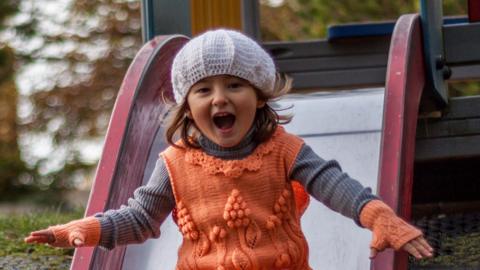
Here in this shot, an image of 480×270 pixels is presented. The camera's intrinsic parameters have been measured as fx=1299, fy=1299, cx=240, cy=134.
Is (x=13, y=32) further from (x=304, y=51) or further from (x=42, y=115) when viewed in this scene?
(x=304, y=51)

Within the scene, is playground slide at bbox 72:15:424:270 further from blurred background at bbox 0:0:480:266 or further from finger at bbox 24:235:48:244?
blurred background at bbox 0:0:480:266

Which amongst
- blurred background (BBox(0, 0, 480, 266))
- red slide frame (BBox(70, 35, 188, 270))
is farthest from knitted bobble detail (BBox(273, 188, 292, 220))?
blurred background (BBox(0, 0, 480, 266))

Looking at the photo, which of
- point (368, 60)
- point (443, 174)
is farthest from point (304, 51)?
point (443, 174)

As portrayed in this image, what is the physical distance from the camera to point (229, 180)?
12.7 feet

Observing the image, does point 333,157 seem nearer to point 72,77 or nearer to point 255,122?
point 255,122

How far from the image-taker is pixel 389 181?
4.34m

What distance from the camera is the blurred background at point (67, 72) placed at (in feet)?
48.7

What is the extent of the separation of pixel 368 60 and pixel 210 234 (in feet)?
12.0

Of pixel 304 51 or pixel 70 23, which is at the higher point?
pixel 304 51

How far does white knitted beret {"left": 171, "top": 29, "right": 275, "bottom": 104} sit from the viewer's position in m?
3.83

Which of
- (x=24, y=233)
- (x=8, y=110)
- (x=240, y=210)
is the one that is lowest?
(x=8, y=110)

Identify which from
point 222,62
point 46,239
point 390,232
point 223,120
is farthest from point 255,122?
point 46,239

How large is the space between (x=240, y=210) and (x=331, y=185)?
0.91ft

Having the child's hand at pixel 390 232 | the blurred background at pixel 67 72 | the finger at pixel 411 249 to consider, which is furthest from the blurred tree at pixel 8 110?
the finger at pixel 411 249
